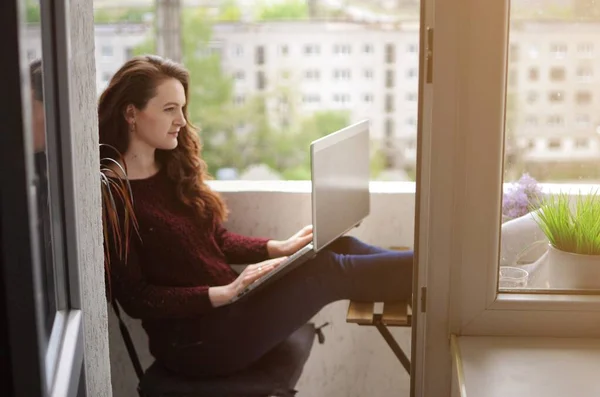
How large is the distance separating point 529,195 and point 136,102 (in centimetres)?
137

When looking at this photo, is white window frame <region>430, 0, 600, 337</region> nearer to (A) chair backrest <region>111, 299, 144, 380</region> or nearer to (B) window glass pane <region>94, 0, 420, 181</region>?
(A) chair backrest <region>111, 299, 144, 380</region>

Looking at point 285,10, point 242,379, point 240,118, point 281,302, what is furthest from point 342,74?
point 242,379

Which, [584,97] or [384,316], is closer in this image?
[584,97]

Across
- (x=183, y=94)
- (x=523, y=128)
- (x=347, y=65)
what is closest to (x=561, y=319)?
(x=523, y=128)

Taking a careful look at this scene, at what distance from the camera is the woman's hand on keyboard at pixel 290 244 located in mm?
2645

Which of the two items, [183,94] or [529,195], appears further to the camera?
[183,94]

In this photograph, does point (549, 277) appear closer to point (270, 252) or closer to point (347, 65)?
point (270, 252)

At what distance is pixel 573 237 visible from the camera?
1569 millimetres

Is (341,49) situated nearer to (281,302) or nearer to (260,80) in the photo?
(260,80)

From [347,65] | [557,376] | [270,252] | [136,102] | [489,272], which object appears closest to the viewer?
[557,376]

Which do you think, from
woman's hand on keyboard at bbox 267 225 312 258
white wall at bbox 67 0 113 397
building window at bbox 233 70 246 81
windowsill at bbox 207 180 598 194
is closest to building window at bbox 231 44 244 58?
building window at bbox 233 70 246 81

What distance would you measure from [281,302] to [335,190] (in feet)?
1.28

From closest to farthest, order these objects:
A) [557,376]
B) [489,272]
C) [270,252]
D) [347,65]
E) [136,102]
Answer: [557,376]
[489,272]
[136,102]
[270,252]
[347,65]

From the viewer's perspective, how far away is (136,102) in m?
2.49
